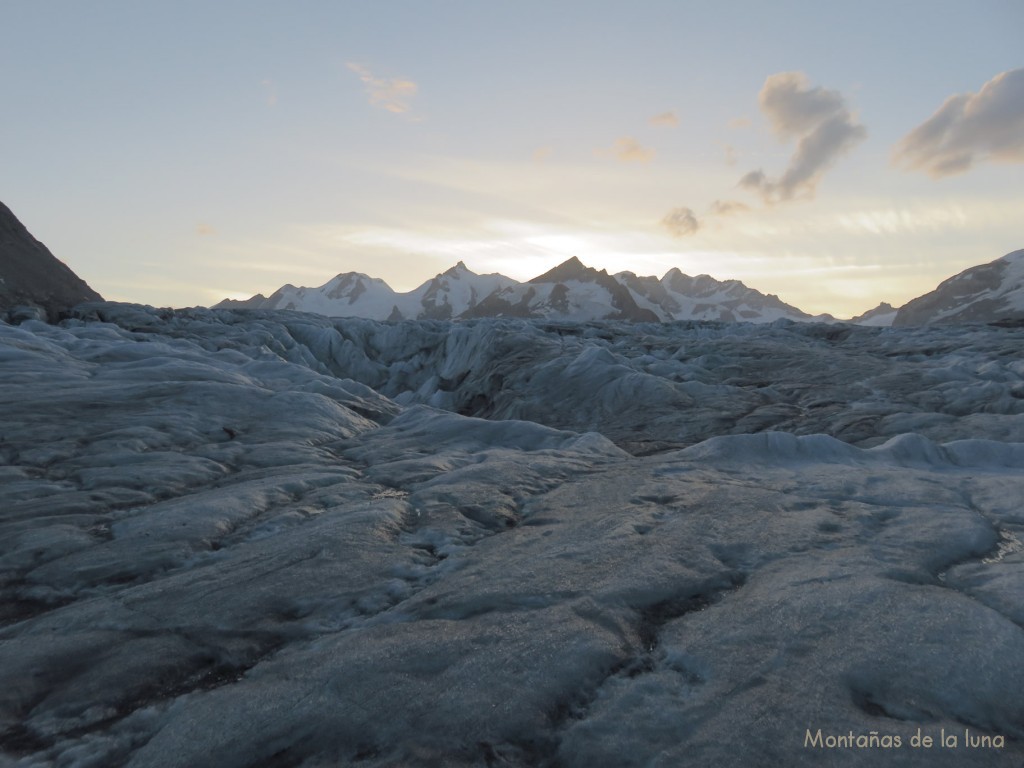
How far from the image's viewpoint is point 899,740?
2533 mm

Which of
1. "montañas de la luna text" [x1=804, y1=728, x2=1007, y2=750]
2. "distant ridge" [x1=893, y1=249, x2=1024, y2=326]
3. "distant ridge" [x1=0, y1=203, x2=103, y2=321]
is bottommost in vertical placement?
"montañas de la luna text" [x1=804, y1=728, x2=1007, y2=750]

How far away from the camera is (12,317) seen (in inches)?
910

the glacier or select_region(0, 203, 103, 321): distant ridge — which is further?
select_region(0, 203, 103, 321): distant ridge

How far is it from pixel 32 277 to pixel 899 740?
112 ft

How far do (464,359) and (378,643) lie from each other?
22623mm

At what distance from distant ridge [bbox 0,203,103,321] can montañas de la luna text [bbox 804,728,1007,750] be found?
3006cm

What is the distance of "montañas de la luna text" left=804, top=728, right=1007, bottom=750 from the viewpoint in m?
2.51

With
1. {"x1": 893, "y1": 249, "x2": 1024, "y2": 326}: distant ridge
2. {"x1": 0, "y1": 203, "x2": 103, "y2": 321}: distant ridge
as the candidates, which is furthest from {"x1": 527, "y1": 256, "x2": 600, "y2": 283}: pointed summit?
{"x1": 0, "y1": 203, "x2": 103, "y2": 321}: distant ridge

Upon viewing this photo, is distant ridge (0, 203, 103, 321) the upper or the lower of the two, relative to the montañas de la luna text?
upper

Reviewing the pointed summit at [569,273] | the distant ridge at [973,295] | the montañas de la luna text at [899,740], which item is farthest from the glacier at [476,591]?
the pointed summit at [569,273]

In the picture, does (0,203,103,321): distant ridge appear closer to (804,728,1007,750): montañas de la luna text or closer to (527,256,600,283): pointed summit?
(804,728,1007,750): montañas de la luna text

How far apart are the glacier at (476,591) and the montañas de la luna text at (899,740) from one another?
0.02m

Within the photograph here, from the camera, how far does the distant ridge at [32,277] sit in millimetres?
25453

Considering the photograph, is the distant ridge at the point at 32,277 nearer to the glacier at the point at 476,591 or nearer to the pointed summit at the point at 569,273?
the glacier at the point at 476,591
